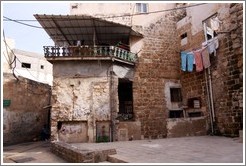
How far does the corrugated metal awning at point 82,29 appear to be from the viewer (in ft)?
40.7

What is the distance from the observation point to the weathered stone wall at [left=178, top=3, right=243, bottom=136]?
10711mm

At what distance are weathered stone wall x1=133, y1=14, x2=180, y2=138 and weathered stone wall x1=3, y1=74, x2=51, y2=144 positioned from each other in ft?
23.7

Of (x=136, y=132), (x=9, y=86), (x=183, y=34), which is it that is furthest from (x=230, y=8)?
(x=9, y=86)

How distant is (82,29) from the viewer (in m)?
13.9

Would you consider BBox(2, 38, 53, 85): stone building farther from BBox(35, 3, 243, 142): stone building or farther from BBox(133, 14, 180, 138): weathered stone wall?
BBox(133, 14, 180, 138): weathered stone wall

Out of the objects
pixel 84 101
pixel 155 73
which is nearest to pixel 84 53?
pixel 84 101

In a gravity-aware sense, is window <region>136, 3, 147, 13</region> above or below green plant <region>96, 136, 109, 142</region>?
above

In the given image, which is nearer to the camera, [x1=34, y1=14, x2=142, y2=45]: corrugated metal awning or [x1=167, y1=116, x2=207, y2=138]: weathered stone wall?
[x1=34, y1=14, x2=142, y2=45]: corrugated metal awning

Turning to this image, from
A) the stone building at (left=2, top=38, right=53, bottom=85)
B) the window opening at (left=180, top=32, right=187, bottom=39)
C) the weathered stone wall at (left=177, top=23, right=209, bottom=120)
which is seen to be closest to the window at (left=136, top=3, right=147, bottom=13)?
the weathered stone wall at (left=177, top=23, right=209, bottom=120)

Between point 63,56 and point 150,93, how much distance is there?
5371 millimetres

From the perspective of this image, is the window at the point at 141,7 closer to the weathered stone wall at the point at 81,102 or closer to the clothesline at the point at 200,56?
the clothesline at the point at 200,56

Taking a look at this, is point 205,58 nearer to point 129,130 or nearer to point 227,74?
point 227,74

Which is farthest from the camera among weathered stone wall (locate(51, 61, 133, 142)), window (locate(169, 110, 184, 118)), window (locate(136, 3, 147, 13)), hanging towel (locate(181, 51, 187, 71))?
window (locate(136, 3, 147, 13))

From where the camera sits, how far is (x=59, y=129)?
496 inches
